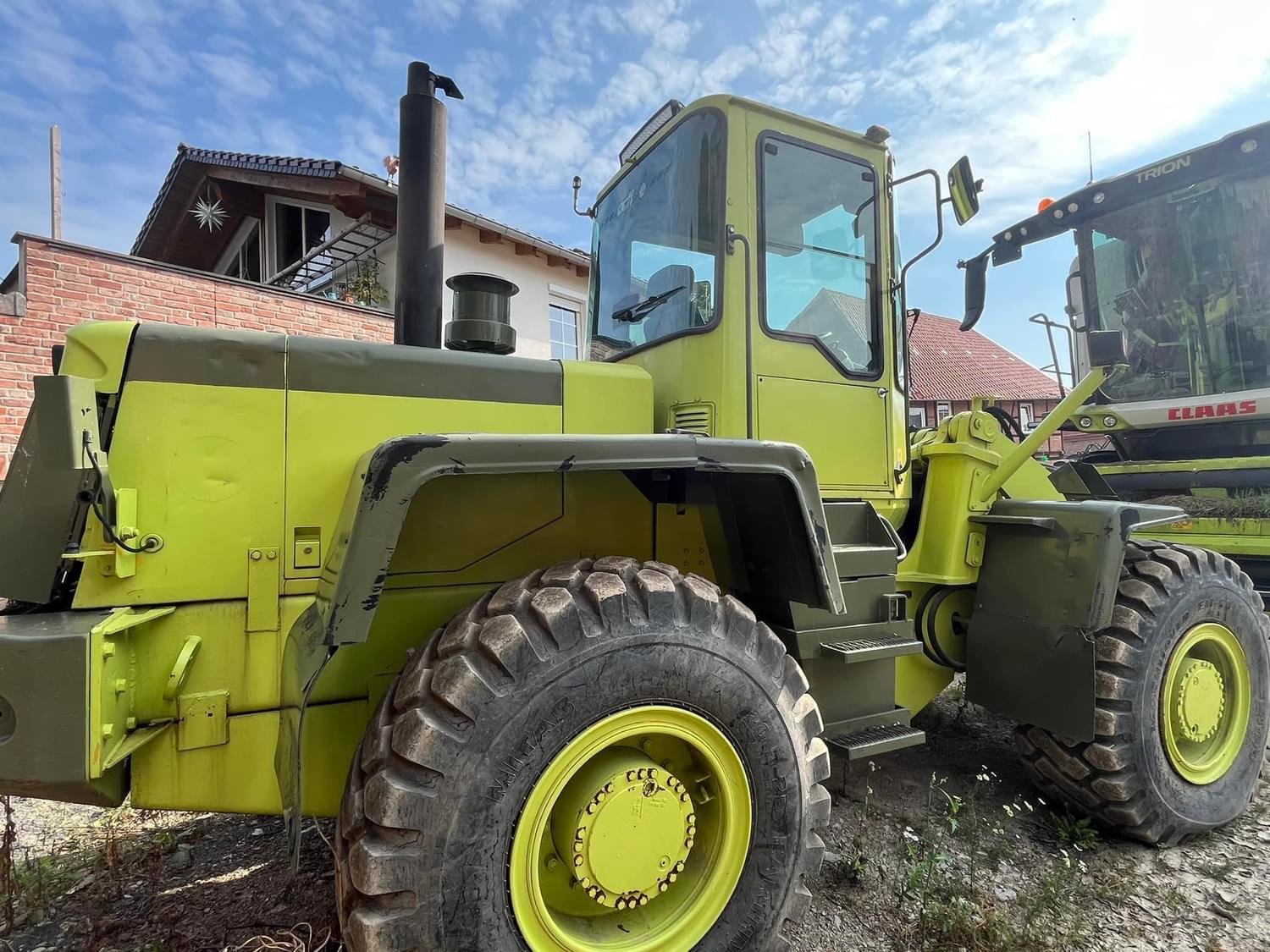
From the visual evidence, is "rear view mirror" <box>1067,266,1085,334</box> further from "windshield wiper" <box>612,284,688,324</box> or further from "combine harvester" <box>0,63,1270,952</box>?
"windshield wiper" <box>612,284,688,324</box>

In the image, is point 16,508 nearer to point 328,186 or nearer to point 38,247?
point 38,247

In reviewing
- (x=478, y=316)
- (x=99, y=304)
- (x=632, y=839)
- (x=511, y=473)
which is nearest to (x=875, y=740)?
(x=632, y=839)

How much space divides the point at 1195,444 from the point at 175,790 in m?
6.48

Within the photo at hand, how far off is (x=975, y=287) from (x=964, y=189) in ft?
2.50

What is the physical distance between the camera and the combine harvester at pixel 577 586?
5.40 feet

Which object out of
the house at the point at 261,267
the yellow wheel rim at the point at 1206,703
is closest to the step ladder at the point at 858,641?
the yellow wheel rim at the point at 1206,703

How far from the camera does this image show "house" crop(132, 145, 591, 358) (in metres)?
10.6

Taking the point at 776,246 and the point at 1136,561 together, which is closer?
the point at 776,246

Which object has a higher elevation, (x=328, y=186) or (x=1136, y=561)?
(x=328, y=186)

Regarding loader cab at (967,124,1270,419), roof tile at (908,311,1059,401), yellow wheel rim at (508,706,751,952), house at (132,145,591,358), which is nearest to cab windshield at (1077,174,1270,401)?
loader cab at (967,124,1270,419)

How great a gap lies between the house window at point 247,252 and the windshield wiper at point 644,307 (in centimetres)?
1276

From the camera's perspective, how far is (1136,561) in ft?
10.5

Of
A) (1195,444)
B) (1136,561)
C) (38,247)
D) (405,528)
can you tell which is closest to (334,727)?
(405,528)

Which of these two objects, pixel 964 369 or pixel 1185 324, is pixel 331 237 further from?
pixel 964 369
